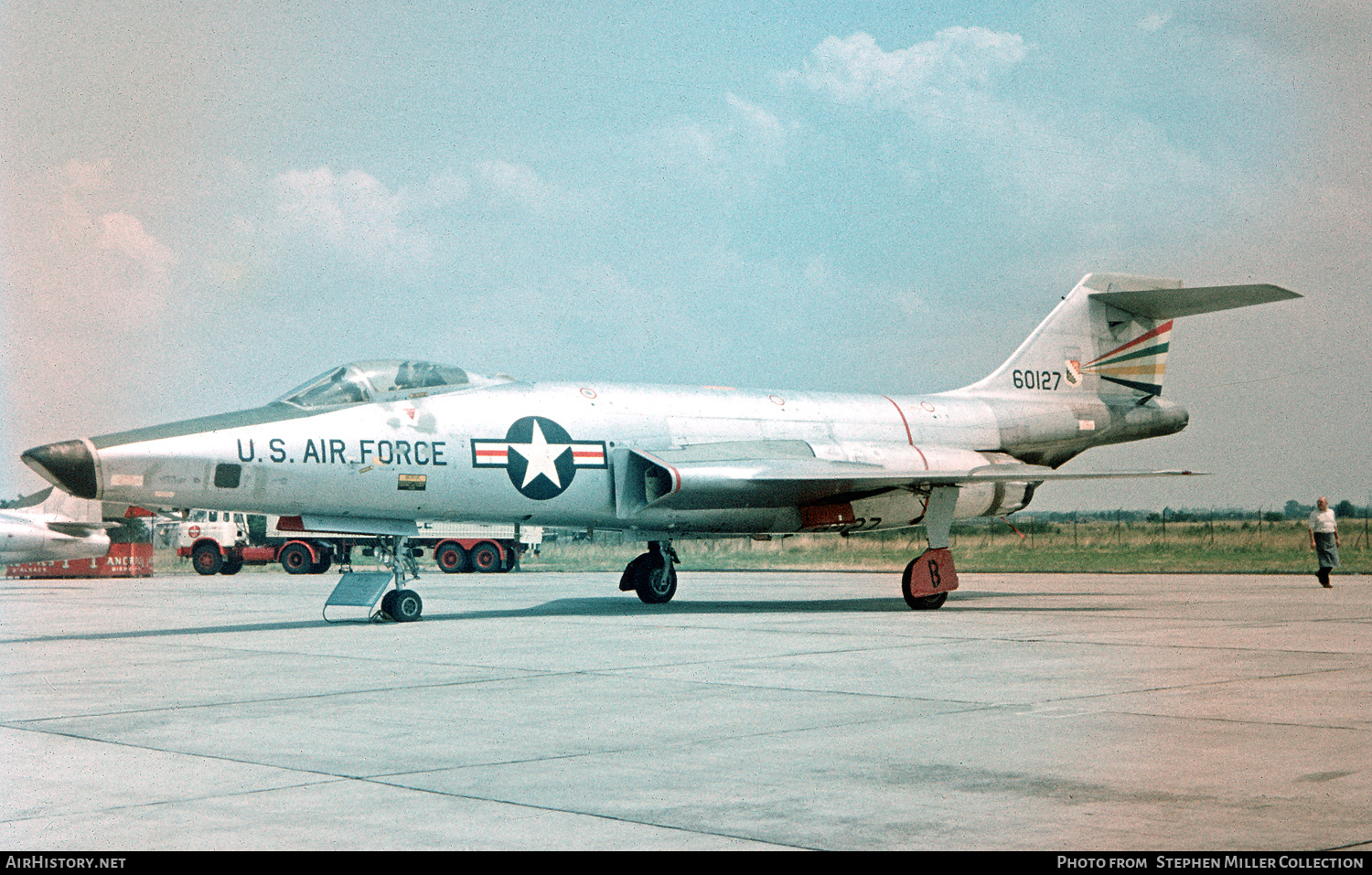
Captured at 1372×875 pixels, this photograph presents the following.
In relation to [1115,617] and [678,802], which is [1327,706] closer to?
[678,802]

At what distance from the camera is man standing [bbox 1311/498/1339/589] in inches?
758

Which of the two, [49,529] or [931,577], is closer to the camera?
[931,577]

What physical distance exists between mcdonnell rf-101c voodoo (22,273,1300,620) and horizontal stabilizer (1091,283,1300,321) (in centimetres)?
4

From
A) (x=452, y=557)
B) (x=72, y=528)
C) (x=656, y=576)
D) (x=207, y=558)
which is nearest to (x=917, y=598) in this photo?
(x=656, y=576)

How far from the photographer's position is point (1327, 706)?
6973mm

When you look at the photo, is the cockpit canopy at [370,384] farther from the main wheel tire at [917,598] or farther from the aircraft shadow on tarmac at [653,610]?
the main wheel tire at [917,598]

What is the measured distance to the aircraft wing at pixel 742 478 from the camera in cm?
1509

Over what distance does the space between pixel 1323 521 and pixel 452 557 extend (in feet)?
76.2

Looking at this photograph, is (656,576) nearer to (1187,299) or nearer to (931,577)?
(931,577)

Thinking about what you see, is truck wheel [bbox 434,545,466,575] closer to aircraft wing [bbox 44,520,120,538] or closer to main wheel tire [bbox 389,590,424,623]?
aircraft wing [bbox 44,520,120,538]

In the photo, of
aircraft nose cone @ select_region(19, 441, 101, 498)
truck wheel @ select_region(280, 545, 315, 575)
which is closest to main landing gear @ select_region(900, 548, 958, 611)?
aircraft nose cone @ select_region(19, 441, 101, 498)

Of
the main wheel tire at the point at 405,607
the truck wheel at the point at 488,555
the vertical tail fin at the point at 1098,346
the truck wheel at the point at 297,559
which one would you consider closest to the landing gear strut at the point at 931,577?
the vertical tail fin at the point at 1098,346

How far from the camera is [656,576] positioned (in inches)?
697

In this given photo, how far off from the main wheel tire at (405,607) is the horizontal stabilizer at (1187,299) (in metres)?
11.6
